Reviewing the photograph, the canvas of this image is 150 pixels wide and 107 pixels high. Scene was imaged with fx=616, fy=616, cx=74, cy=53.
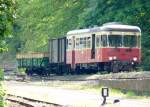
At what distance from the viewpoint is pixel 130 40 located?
122 ft

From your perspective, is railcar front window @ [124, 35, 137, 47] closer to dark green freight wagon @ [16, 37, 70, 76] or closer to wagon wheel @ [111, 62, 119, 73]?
wagon wheel @ [111, 62, 119, 73]

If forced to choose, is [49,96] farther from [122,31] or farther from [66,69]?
[66,69]

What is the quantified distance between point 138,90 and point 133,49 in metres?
12.5

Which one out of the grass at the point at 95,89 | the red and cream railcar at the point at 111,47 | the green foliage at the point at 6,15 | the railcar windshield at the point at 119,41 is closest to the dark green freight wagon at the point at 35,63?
the red and cream railcar at the point at 111,47

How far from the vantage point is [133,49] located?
37125mm

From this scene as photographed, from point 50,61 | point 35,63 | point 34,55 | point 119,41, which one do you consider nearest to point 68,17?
point 34,55

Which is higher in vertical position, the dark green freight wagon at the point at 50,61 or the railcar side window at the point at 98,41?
the railcar side window at the point at 98,41

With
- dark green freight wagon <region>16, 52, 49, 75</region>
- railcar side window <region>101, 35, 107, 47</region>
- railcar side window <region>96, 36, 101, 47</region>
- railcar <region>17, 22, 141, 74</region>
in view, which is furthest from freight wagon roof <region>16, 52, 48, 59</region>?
railcar side window <region>101, 35, 107, 47</region>

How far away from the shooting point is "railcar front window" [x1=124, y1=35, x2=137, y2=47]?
3700 cm

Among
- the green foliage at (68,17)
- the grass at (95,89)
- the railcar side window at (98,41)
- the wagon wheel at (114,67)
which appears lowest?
the grass at (95,89)

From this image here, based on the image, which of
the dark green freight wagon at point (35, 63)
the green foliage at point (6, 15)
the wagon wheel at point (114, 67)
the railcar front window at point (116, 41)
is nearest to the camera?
the green foliage at point (6, 15)

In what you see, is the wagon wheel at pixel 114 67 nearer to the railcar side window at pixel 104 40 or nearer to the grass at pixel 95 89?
the railcar side window at pixel 104 40

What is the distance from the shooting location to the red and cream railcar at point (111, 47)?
36.0 metres

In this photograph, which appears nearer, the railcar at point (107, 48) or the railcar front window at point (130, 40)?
the railcar at point (107, 48)
